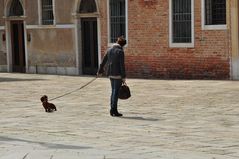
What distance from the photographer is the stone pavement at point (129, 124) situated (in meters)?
9.14

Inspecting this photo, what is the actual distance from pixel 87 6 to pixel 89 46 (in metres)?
1.65

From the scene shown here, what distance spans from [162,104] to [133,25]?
9.00 m

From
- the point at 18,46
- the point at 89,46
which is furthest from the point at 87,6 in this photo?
the point at 18,46

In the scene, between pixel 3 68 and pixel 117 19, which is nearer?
pixel 117 19

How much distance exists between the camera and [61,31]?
2697cm

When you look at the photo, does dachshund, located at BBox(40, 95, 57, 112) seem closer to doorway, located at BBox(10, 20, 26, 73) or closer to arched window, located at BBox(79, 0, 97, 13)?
arched window, located at BBox(79, 0, 97, 13)

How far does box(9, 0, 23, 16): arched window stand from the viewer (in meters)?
29.4

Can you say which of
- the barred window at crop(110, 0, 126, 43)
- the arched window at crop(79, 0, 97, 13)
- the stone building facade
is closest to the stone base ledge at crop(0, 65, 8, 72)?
the stone building facade

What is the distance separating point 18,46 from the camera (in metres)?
29.7

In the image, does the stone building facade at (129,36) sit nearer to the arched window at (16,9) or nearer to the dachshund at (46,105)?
the arched window at (16,9)

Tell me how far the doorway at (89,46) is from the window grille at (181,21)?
426 centimetres

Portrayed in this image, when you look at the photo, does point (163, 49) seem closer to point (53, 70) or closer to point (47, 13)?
point (53, 70)

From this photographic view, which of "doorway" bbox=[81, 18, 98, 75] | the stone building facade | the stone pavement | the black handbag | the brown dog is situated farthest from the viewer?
"doorway" bbox=[81, 18, 98, 75]

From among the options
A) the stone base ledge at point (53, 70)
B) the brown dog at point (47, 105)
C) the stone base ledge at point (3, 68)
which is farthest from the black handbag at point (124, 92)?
the stone base ledge at point (3, 68)
